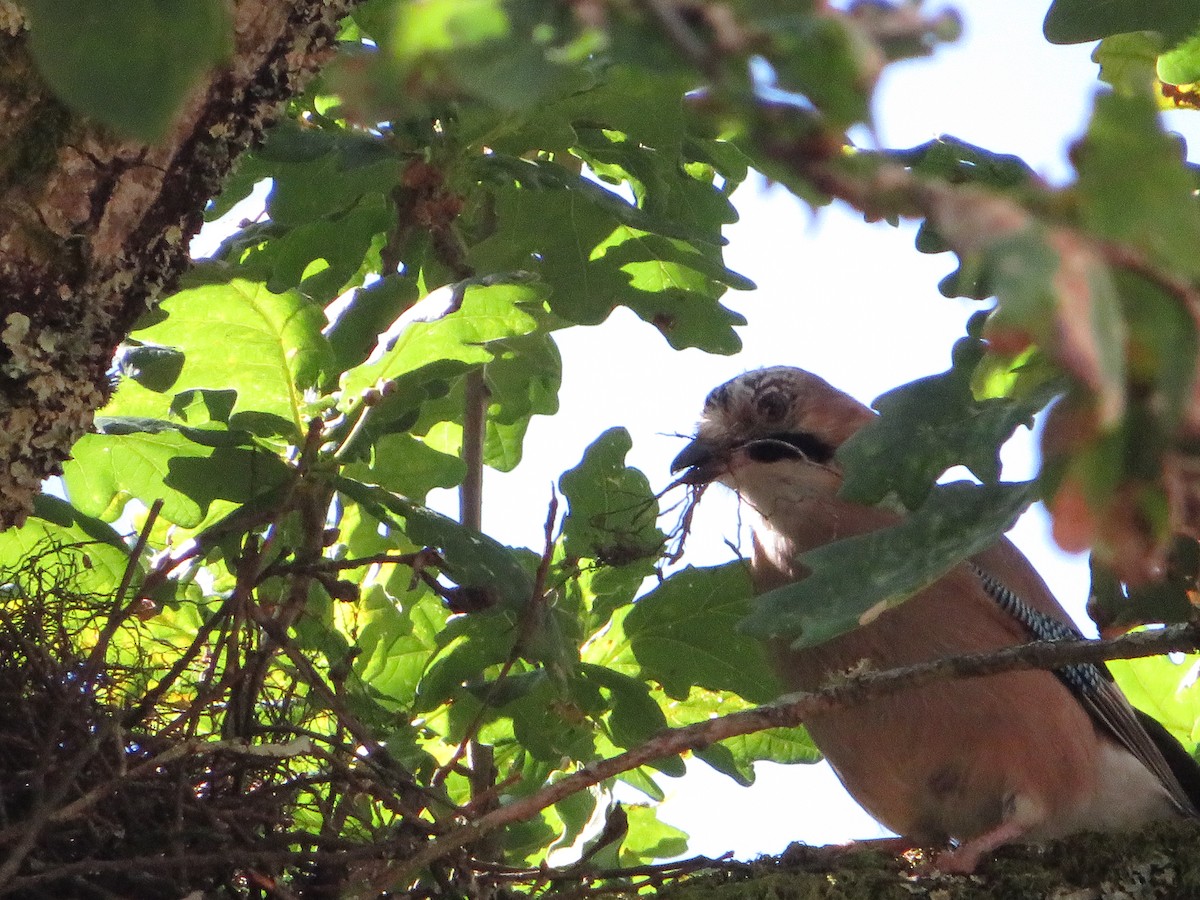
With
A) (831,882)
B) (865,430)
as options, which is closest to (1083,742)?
(831,882)

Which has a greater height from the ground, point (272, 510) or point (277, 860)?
point (272, 510)

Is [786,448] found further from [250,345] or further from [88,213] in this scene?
[88,213]

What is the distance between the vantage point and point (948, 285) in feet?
8.73

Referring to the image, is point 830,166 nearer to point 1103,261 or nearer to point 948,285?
point 1103,261

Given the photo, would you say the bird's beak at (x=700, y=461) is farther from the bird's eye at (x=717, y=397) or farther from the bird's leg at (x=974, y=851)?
the bird's leg at (x=974, y=851)

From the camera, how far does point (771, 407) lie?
384cm

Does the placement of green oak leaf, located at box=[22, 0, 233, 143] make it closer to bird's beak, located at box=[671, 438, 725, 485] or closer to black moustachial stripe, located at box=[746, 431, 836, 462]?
bird's beak, located at box=[671, 438, 725, 485]

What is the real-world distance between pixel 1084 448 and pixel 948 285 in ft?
6.65

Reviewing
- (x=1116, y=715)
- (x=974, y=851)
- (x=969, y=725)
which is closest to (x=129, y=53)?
(x=974, y=851)

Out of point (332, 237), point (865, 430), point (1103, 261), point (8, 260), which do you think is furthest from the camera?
point (332, 237)

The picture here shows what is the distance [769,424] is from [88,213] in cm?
223

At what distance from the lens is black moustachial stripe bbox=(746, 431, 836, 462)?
3734 millimetres

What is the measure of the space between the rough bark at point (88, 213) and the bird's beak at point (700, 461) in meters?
1.70

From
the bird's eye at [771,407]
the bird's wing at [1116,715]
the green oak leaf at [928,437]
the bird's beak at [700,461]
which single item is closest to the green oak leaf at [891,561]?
the green oak leaf at [928,437]
